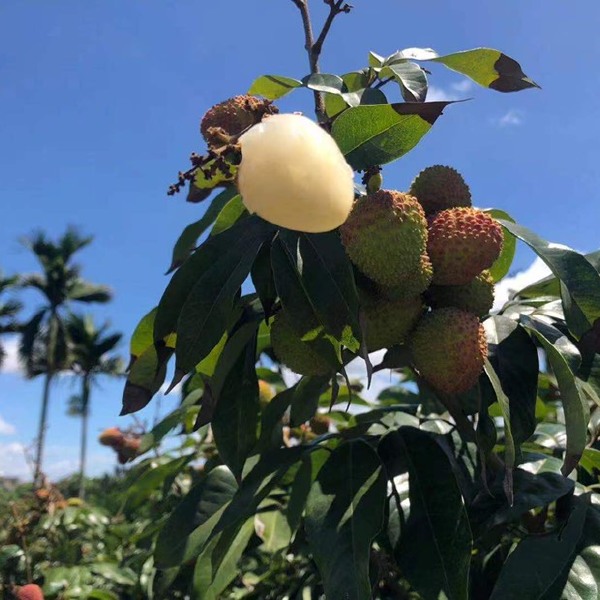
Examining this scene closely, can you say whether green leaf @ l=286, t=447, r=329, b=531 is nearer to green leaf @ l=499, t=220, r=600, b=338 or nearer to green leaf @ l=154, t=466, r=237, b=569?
green leaf @ l=154, t=466, r=237, b=569

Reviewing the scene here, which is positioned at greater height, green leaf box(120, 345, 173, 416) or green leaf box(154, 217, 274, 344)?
green leaf box(154, 217, 274, 344)

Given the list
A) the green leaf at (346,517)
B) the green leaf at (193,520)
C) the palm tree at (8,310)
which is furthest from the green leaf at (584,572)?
the palm tree at (8,310)

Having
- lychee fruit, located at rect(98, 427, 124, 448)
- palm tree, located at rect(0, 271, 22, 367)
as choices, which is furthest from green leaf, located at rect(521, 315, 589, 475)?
palm tree, located at rect(0, 271, 22, 367)

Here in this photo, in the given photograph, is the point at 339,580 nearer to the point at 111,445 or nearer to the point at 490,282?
the point at 490,282

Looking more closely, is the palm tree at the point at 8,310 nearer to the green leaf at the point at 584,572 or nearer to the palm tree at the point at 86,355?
the palm tree at the point at 86,355

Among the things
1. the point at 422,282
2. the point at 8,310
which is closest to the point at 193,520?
the point at 422,282

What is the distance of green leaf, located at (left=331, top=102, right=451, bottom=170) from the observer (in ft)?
2.71

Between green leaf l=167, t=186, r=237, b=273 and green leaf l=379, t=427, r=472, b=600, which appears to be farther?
green leaf l=167, t=186, r=237, b=273

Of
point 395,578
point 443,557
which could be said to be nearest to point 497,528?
point 443,557

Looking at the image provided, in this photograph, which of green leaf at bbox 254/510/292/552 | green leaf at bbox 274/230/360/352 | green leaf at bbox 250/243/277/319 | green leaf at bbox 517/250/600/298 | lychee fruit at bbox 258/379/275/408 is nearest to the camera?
green leaf at bbox 274/230/360/352

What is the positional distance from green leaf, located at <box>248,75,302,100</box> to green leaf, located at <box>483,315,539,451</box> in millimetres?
475

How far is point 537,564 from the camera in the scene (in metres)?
0.89

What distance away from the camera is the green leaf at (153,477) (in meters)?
1.75

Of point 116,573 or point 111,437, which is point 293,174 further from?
point 111,437
